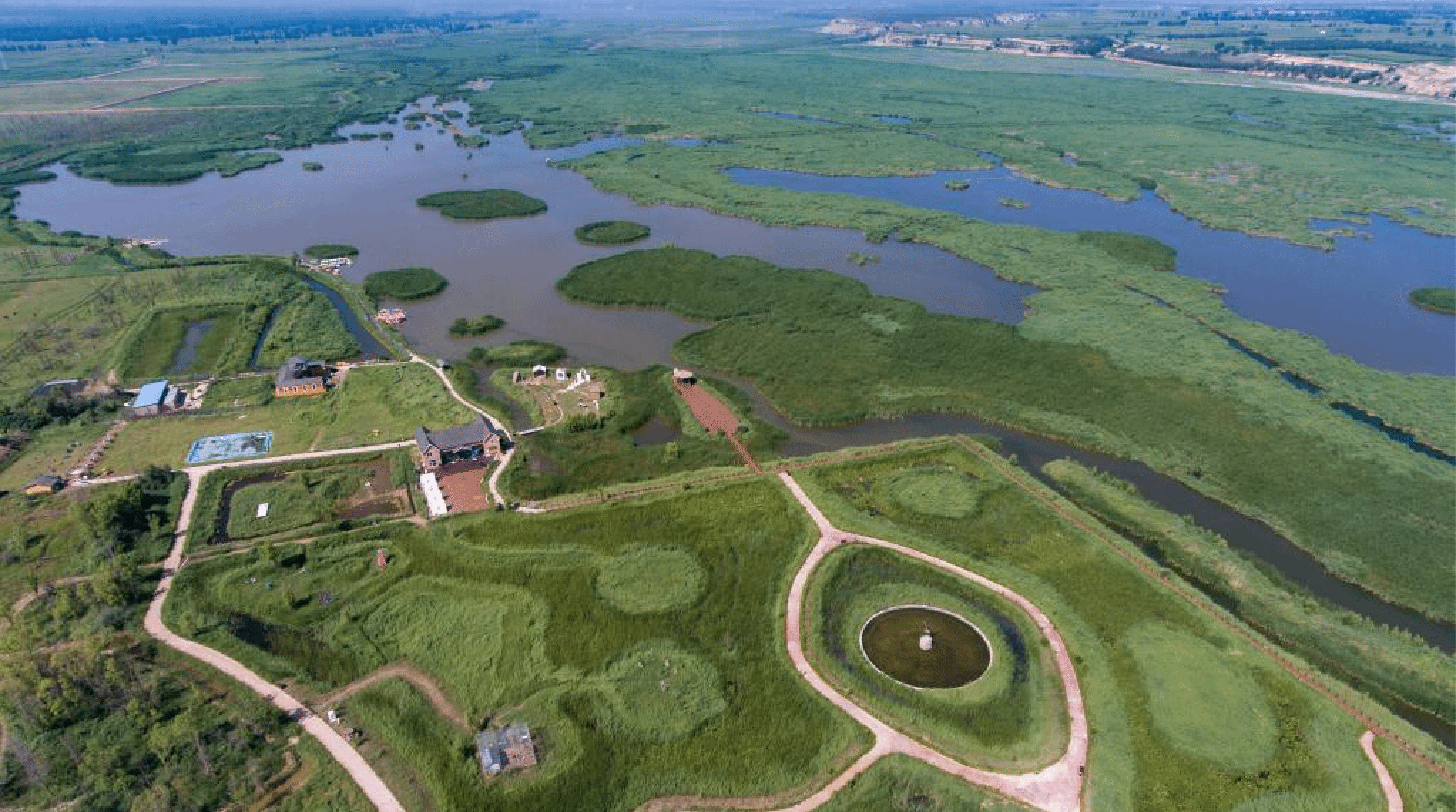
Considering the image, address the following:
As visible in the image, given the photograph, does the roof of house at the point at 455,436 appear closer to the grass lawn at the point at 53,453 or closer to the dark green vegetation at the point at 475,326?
the dark green vegetation at the point at 475,326

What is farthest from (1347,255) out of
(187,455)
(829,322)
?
(187,455)

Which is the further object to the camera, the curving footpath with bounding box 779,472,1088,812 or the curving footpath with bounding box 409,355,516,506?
Answer: the curving footpath with bounding box 409,355,516,506

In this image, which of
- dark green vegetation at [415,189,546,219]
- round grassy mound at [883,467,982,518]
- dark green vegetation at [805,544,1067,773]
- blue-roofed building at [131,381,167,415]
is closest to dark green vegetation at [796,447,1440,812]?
round grassy mound at [883,467,982,518]

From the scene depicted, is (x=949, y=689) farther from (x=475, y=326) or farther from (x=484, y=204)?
(x=484, y=204)

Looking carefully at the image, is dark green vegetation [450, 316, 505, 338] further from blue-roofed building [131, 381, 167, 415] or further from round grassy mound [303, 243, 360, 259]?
round grassy mound [303, 243, 360, 259]

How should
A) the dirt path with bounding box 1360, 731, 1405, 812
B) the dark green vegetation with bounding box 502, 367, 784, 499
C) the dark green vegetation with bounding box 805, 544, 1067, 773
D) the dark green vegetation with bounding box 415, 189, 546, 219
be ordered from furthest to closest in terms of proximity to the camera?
the dark green vegetation with bounding box 415, 189, 546, 219, the dark green vegetation with bounding box 502, 367, 784, 499, the dark green vegetation with bounding box 805, 544, 1067, 773, the dirt path with bounding box 1360, 731, 1405, 812

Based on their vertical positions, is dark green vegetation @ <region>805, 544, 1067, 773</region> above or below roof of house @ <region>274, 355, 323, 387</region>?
below

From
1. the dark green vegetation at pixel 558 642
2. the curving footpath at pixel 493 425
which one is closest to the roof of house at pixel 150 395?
the curving footpath at pixel 493 425

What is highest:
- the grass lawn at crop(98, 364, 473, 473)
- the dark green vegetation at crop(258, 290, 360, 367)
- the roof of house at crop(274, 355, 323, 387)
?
the roof of house at crop(274, 355, 323, 387)
